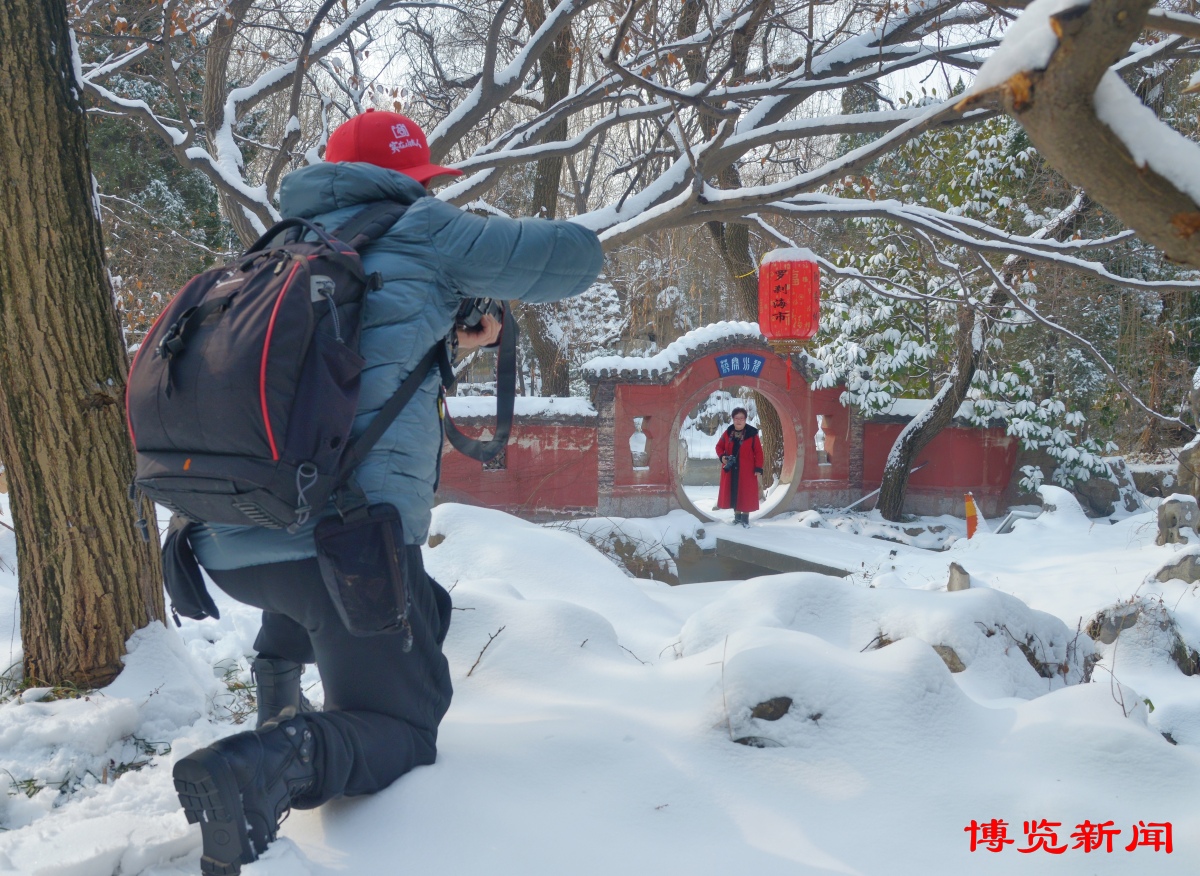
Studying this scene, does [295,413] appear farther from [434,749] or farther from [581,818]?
[581,818]

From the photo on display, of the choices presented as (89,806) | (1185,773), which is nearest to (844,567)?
(1185,773)

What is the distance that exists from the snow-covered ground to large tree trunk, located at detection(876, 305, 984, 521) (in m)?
11.1

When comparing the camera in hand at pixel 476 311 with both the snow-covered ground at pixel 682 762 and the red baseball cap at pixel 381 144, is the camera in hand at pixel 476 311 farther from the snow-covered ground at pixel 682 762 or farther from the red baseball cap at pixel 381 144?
the snow-covered ground at pixel 682 762

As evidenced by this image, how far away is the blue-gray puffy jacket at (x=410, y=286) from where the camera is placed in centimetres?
167

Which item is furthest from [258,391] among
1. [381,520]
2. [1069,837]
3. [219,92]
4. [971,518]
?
[971,518]

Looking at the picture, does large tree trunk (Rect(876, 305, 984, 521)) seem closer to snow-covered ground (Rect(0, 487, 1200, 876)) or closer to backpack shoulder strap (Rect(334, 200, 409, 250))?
snow-covered ground (Rect(0, 487, 1200, 876))

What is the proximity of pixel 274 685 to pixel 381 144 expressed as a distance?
1.22m

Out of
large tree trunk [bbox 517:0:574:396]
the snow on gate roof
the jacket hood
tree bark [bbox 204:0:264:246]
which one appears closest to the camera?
the jacket hood

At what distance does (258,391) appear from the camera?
1.47 metres

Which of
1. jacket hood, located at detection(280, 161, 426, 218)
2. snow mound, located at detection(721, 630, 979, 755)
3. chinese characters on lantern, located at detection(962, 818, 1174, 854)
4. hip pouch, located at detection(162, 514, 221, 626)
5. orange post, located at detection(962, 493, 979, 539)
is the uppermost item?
jacket hood, located at detection(280, 161, 426, 218)

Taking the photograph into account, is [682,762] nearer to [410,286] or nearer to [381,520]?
[381,520]

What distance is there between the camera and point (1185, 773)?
6.41 ft

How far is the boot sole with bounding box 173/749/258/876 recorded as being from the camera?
141cm

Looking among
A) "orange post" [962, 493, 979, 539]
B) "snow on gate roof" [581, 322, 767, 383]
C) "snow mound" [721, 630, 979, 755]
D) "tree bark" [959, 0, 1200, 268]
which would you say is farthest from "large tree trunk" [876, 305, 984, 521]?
"tree bark" [959, 0, 1200, 268]
